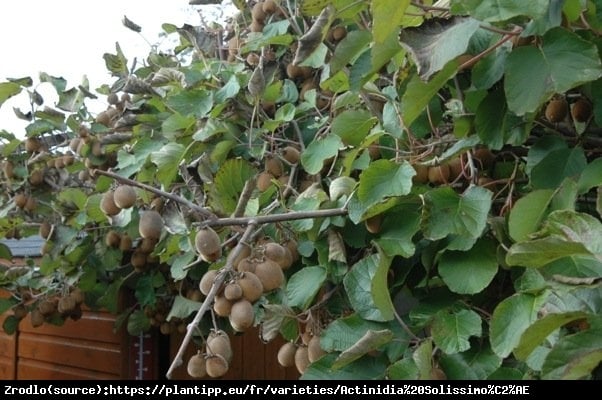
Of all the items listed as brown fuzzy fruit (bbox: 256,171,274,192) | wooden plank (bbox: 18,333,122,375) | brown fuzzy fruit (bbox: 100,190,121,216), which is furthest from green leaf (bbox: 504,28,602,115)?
wooden plank (bbox: 18,333,122,375)

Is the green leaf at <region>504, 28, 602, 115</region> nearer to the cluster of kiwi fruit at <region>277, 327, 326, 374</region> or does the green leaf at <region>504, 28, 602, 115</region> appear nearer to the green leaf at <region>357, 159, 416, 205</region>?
the green leaf at <region>357, 159, 416, 205</region>

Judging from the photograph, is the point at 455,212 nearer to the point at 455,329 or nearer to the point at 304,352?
the point at 455,329

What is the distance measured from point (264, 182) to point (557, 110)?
67 cm

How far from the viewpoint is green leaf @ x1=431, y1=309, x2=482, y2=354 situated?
0.85 m

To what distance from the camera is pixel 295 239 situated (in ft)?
4.11

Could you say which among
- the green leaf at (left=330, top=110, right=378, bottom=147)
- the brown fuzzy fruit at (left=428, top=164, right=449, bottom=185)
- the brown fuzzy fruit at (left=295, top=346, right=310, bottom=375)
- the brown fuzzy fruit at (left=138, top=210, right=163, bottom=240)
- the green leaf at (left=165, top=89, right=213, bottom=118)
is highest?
the green leaf at (left=165, top=89, right=213, bottom=118)

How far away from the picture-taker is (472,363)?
2.89ft

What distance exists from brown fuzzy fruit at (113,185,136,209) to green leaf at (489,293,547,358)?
73cm

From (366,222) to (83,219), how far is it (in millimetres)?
1289

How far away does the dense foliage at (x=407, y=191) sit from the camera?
30.6 inches

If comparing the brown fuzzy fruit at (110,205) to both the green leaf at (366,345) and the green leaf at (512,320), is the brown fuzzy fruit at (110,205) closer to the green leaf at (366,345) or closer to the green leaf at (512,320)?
the green leaf at (366,345)

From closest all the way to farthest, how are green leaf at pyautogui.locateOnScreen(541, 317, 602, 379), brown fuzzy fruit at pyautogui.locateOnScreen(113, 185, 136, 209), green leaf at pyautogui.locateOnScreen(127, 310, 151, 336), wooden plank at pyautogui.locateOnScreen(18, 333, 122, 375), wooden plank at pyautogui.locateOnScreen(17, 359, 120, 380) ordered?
green leaf at pyautogui.locateOnScreen(541, 317, 602, 379)
brown fuzzy fruit at pyautogui.locateOnScreen(113, 185, 136, 209)
green leaf at pyautogui.locateOnScreen(127, 310, 151, 336)
wooden plank at pyautogui.locateOnScreen(18, 333, 122, 375)
wooden plank at pyautogui.locateOnScreen(17, 359, 120, 380)

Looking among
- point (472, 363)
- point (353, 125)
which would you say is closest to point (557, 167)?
point (472, 363)

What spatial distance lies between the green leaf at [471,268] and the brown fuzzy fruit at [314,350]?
26 cm
